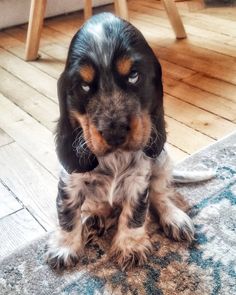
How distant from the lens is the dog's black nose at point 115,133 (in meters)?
1.32

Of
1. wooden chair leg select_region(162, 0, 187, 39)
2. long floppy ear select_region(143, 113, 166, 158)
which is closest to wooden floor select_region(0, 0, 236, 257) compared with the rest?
wooden chair leg select_region(162, 0, 187, 39)

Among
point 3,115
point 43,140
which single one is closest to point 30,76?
point 3,115

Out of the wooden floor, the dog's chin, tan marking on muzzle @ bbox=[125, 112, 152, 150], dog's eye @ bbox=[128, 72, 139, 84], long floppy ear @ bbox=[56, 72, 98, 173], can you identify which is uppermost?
dog's eye @ bbox=[128, 72, 139, 84]

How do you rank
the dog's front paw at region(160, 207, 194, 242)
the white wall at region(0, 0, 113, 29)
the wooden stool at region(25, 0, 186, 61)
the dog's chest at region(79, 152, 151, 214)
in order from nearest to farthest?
the dog's chest at region(79, 152, 151, 214), the dog's front paw at region(160, 207, 194, 242), the wooden stool at region(25, 0, 186, 61), the white wall at region(0, 0, 113, 29)

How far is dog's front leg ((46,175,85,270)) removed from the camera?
1.64 m

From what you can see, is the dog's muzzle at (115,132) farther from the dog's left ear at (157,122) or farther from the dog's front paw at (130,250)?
the dog's front paw at (130,250)

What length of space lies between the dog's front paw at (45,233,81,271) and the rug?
27mm

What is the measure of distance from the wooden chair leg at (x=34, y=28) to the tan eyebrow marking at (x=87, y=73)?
231 cm

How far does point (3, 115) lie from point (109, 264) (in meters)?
1.46

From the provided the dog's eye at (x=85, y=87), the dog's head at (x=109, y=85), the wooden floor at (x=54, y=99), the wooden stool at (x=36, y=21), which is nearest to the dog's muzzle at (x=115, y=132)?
the dog's head at (x=109, y=85)

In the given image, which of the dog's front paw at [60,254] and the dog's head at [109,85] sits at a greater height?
the dog's head at [109,85]

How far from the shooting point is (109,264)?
5.53 feet

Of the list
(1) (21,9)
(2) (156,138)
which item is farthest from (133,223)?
(1) (21,9)

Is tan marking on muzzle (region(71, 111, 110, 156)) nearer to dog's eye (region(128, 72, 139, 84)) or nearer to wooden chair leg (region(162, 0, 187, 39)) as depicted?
dog's eye (region(128, 72, 139, 84))
